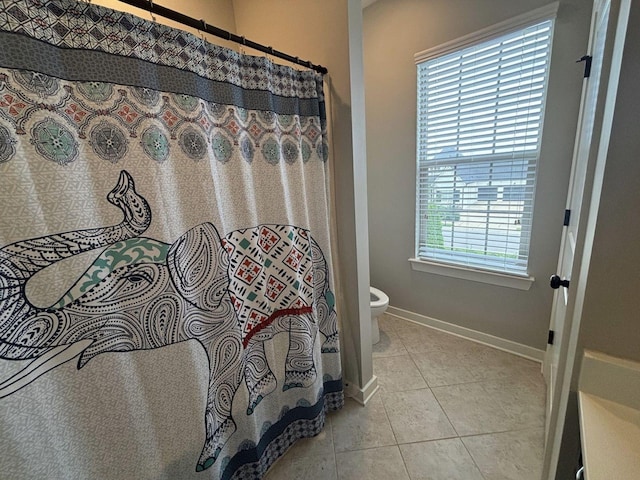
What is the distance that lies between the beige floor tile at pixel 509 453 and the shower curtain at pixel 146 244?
1019 mm

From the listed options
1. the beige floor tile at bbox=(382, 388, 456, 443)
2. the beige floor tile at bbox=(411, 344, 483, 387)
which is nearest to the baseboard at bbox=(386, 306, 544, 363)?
the beige floor tile at bbox=(411, 344, 483, 387)

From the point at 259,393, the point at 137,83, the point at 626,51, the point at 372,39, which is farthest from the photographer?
the point at 372,39

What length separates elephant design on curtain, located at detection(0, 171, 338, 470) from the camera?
70cm

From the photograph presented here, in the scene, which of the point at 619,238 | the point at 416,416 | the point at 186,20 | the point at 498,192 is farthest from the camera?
the point at 498,192

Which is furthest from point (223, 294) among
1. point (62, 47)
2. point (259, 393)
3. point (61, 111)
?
point (62, 47)

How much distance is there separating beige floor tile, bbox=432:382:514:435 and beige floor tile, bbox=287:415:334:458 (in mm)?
703

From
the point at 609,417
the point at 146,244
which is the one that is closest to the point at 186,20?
the point at 146,244

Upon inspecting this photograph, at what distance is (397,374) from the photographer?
75.7 inches

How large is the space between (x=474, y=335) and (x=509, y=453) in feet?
3.17

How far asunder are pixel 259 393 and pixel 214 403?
24 cm

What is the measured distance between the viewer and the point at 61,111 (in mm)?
696

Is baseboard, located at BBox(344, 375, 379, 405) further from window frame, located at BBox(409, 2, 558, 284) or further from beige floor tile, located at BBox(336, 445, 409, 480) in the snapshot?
window frame, located at BBox(409, 2, 558, 284)

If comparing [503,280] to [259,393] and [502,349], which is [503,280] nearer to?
[502,349]

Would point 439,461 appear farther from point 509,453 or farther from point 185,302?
point 185,302
